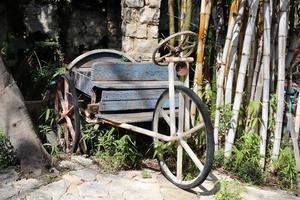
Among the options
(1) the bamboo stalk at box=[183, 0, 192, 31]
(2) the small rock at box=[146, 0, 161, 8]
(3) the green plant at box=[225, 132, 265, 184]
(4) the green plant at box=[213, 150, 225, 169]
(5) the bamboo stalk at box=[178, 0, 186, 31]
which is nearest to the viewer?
(3) the green plant at box=[225, 132, 265, 184]

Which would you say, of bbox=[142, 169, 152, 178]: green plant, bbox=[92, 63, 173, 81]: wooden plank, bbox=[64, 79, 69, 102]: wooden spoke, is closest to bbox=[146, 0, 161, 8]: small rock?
bbox=[92, 63, 173, 81]: wooden plank

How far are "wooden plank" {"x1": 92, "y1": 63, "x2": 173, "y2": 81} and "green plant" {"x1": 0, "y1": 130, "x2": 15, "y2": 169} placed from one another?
3.33ft

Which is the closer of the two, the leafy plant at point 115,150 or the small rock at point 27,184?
the small rock at point 27,184

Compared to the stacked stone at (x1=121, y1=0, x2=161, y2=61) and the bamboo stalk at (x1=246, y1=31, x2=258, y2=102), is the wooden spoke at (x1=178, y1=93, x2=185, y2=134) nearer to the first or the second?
the bamboo stalk at (x1=246, y1=31, x2=258, y2=102)

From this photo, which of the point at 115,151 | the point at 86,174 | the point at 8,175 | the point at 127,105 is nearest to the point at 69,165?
the point at 86,174

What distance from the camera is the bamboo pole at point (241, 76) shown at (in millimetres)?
3859

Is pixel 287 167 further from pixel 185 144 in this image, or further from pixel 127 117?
pixel 127 117

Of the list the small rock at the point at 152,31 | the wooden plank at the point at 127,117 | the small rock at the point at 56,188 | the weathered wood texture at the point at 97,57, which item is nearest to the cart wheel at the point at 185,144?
the wooden plank at the point at 127,117

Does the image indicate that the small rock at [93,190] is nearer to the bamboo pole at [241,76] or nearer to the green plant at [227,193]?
the green plant at [227,193]

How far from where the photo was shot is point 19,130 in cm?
394

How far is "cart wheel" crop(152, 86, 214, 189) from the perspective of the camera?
135 inches

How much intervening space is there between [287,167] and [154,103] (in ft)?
4.73

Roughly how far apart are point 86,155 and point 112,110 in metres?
0.74

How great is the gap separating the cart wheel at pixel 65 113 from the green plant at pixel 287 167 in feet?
6.72
